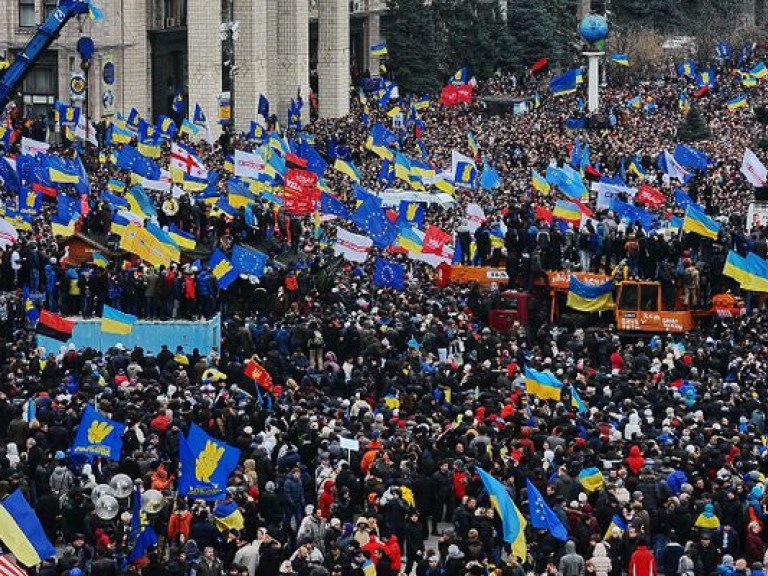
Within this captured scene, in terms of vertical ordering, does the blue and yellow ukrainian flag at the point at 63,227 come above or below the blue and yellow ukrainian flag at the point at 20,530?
below

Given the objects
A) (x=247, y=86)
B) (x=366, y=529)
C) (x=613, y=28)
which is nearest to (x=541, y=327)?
(x=366, y=529)

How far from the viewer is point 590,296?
53656 mm

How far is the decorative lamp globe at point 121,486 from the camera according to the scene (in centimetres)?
3694

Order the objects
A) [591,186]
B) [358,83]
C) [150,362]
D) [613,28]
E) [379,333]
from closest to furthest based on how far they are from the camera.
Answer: [150,362], [379,333], [591,186], [358,83], [613,28]

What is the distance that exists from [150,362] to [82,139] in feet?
95.8

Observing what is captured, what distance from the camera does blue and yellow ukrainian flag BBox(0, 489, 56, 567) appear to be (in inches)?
1302

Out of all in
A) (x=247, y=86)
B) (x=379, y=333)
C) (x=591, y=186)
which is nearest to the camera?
(x=379, y=333)

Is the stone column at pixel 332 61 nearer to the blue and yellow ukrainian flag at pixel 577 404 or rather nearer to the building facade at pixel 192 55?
the building facade at pixel 192 55

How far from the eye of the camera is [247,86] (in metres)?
85.6

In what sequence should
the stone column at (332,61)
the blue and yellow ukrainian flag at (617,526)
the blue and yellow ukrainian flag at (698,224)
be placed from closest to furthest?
the blue and yellow ukrainian flag at (617,526), the blue and yellow ukrainian flag at (698,224), the stone column at (332,61)

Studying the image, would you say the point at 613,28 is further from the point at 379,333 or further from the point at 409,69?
the point at 379,333

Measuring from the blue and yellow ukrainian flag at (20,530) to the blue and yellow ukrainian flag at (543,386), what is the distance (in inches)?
466

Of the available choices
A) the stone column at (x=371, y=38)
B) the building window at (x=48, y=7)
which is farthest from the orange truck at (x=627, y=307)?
the stone column at (x=371, y=38)

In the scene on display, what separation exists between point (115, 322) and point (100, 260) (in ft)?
23.2
